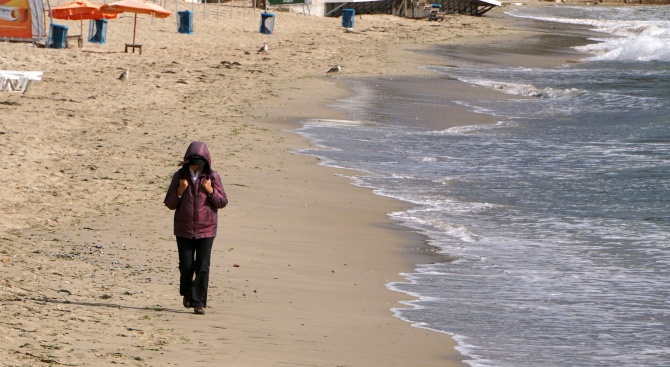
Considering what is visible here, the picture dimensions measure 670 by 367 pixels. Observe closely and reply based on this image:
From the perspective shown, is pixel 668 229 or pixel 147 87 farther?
pixel 147 87

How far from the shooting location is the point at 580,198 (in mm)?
14297

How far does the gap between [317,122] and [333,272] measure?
10097mm

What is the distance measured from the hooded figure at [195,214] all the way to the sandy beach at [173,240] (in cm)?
23

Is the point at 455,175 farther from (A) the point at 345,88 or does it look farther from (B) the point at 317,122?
(A) the point at 345,88

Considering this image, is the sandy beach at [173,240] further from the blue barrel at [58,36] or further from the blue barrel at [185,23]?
the blue barrel at [185,23]

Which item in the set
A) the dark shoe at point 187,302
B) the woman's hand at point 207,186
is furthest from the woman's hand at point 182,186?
the dark shoe at point 187,302

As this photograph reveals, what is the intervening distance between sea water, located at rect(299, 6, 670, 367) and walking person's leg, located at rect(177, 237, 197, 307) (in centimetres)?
175

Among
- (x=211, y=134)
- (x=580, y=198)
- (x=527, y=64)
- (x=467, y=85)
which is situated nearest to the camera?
(x=580, y=198)

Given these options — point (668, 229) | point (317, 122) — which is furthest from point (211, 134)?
point (668, 229)

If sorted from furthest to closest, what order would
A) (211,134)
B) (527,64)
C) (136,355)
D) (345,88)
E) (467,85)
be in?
1. (527,64)
2. (467,85)
3. (345,88)
4. (211,134)
5. (136,355)

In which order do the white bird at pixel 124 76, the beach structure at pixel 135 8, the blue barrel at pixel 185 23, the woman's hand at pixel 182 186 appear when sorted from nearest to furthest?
1. the woman's hand at pixel 182 186
2. the white bird at pixel 124 76
3. the beach structure at pixel 135 8
4. the blue barrel at pixel 185 23

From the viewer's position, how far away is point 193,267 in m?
7.86

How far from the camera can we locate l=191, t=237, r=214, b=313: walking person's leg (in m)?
7.77

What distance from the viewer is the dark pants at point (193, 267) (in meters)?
7.77
